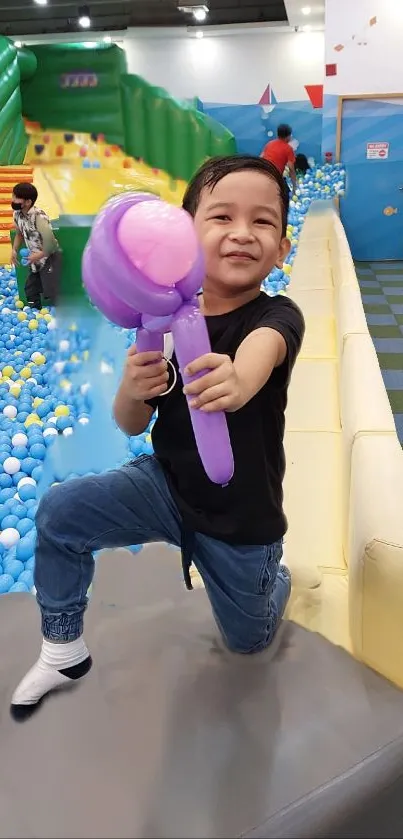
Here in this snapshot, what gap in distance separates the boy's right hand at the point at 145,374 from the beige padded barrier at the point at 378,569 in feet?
1.24

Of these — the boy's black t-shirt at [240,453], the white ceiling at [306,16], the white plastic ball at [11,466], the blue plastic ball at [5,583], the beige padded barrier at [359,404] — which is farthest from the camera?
the white ceiling at [306,16]

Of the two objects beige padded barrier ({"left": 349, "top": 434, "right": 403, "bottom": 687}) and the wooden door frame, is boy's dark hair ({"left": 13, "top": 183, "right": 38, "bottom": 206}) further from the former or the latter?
the wooden door frame

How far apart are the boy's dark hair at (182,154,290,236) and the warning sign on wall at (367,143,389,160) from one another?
4848 mm

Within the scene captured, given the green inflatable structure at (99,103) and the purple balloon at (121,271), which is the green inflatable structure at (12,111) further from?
the purple balloon at (121,271)

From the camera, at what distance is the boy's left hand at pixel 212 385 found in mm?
659

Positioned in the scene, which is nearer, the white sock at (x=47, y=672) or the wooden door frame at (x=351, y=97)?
the white sock at (x=47, y=672)

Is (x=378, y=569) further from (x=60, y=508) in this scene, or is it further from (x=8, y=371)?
(x=8, y=371)

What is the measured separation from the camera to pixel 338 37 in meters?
4.90

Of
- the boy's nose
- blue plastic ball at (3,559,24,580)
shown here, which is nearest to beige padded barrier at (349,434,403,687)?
the boy's nose

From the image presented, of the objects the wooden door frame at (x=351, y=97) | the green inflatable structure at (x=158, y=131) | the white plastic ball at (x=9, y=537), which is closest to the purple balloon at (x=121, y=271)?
the green inflatable structure at (x=158, y=131)

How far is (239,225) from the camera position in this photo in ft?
2.55

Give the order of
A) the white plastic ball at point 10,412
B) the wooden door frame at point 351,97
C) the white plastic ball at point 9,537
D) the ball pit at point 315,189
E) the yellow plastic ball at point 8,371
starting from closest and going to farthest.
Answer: the white plastic ball at point 9,537
the white plastic ball at point 10,412
the yellow plastic ball at point 8,371
the wooden door frame at point 351,97
the ball pit at point 315,189

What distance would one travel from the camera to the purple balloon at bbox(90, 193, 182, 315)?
63 cm

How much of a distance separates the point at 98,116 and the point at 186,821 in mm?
1232
